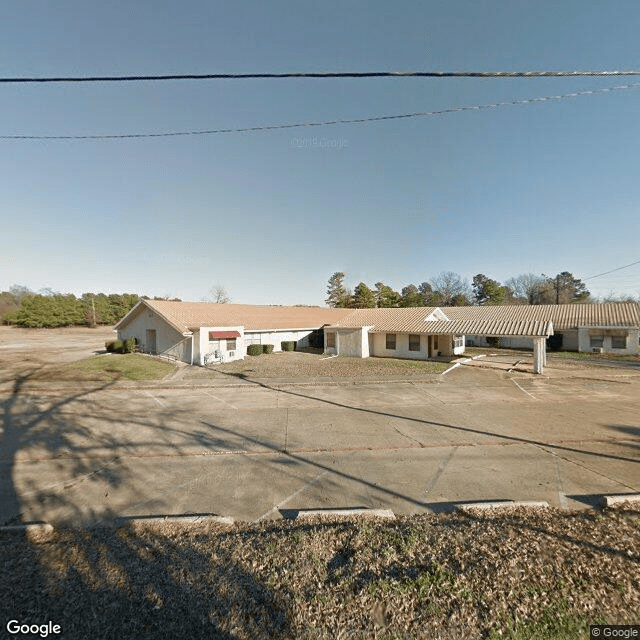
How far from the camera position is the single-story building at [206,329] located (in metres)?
22.2

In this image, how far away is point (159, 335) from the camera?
24.8m

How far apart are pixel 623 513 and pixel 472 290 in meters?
67.5

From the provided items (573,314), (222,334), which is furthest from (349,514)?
(573,314)

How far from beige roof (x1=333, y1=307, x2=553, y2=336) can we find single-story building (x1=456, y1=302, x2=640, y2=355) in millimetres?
1736

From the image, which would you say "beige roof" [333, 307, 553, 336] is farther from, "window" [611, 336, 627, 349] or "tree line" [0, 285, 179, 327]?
"tree line" [0, 285, 179, 327]

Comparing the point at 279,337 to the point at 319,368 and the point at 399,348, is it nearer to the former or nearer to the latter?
the point at 319,368

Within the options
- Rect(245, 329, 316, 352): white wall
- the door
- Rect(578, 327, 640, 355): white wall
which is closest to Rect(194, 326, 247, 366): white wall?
Rect(245, 329, 316, 352): white wall

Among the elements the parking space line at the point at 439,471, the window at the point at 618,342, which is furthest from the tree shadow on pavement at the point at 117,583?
the window at the point at 618,342

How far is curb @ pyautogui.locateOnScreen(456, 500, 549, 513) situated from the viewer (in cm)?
506

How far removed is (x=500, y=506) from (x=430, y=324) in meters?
20.0

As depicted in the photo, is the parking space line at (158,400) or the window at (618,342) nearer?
the parking space line at (158,400)

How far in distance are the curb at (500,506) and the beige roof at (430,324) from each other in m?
16.1

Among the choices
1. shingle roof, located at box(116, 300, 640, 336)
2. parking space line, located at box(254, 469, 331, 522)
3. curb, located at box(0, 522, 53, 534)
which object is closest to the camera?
curb, located at box(0, 522, 53, 534)

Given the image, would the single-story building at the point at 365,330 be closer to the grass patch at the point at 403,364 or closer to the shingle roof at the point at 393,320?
the shingle roof at the point at 393,320
